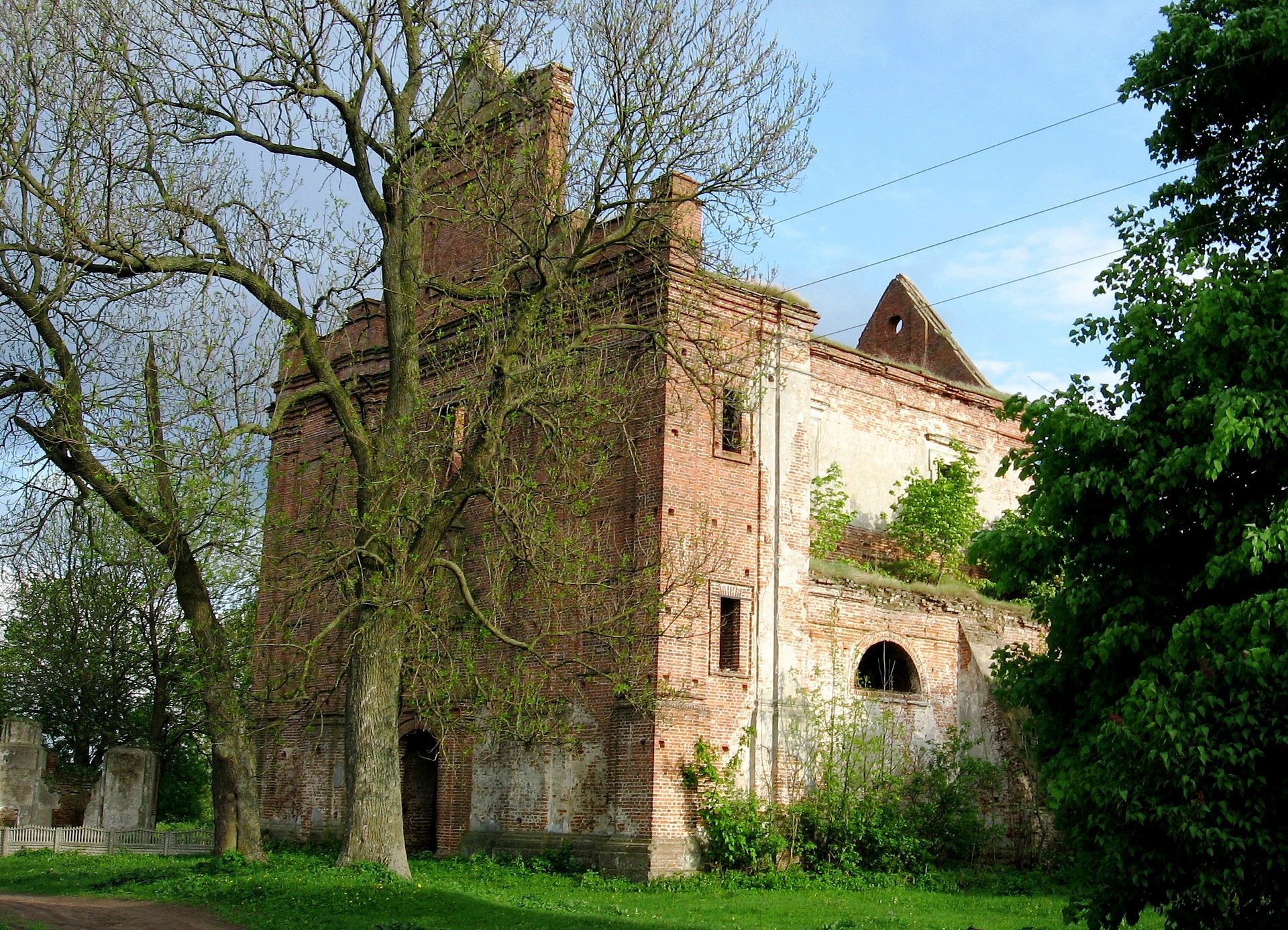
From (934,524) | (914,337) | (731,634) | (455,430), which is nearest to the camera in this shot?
(731,634)

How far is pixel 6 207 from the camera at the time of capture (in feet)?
48.1

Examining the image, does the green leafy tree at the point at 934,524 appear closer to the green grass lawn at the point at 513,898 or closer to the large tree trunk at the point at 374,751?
the green grass lawn at the point at 513,898

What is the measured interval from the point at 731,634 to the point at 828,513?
392 centimetres

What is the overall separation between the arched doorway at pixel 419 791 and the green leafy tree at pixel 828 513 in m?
7.16

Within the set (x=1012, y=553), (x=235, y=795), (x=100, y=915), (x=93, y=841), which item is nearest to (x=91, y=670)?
(x=93, y=841)

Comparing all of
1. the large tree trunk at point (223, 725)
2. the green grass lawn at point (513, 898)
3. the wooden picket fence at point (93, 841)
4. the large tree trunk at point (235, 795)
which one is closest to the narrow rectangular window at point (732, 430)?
the green grass lawn at point (513, 898)

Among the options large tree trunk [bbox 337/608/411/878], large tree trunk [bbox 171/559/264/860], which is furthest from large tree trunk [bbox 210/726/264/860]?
large tree trunk [bbox 337/608/411/878]

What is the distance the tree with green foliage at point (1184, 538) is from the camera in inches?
369

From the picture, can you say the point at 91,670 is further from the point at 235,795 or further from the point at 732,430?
the point at 732,430

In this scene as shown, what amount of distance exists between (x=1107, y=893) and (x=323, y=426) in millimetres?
18843

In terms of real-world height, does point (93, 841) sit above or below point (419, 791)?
below

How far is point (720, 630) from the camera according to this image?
60.4 ft

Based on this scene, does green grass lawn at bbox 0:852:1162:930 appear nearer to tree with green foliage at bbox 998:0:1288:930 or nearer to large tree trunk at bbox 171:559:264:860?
large tree trunk at bbox 171:559:264:860

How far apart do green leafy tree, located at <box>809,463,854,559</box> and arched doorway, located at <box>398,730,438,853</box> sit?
23.5 ft
